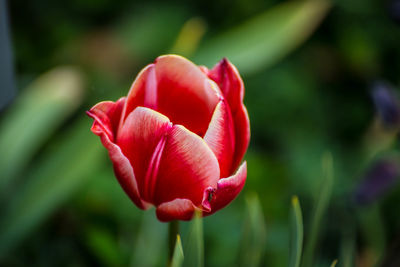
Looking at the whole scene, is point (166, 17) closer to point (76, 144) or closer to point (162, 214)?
point (76, 144)

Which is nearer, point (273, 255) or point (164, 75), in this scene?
point (164, 75)

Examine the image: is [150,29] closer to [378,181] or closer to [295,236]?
[378,181]

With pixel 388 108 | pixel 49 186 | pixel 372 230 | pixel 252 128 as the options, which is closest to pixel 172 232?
pixel 388 108

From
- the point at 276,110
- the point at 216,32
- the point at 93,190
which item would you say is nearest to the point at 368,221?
the point at 276,110

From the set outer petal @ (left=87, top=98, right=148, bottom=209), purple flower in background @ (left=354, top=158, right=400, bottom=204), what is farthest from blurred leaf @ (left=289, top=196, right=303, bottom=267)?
purple flower in background @ (left=354, top=158, right=400, bottom=204)

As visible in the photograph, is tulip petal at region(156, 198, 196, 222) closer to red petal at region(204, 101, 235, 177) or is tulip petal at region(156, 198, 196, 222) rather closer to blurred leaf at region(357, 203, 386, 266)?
red petal at region(204, 101, 235, 177)

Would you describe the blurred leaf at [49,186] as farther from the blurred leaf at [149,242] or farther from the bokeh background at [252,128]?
the blurred leaf at [149,242]
